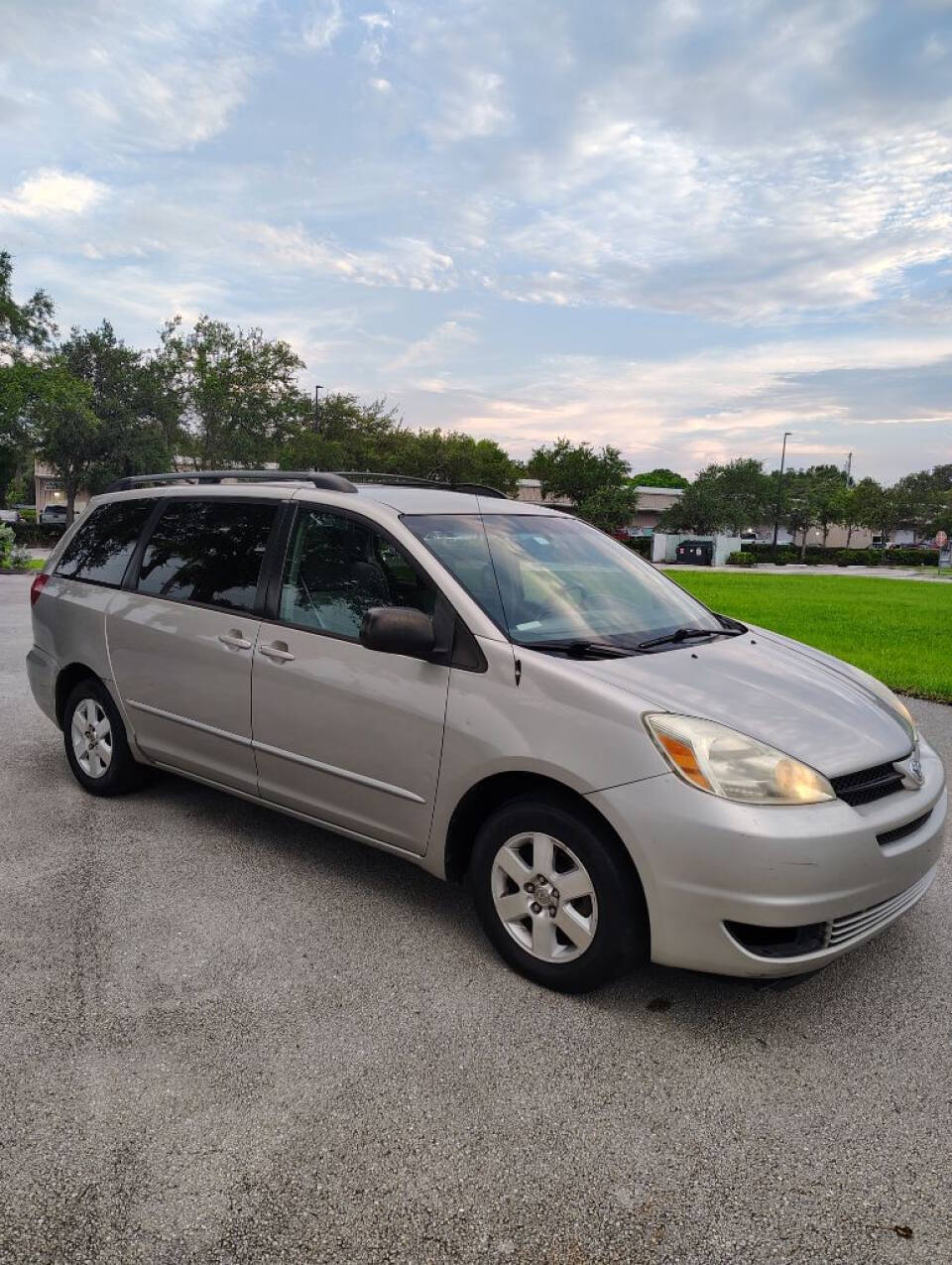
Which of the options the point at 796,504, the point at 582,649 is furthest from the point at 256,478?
the point at 796,504

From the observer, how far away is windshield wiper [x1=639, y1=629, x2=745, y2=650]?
11.4 ft

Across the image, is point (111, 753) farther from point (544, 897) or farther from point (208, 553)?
point (544, 897)

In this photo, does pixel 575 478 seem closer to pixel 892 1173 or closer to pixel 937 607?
pixel 937 607

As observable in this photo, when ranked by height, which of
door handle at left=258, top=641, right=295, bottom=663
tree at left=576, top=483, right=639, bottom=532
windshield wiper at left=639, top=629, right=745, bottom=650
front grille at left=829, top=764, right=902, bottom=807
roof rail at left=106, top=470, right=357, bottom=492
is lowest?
front grille at left=829, top=764, right=902, bottom=807

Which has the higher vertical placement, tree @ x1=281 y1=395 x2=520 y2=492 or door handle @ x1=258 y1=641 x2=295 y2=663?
tree @ x1=281 y1=395 x2=520 y2=492

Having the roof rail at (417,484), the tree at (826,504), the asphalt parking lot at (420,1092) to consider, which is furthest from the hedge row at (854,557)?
the asphalt parking lot at (420,1092)

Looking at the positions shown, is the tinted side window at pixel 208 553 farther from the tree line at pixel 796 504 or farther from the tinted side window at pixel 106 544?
the tree line at pixel 796 504

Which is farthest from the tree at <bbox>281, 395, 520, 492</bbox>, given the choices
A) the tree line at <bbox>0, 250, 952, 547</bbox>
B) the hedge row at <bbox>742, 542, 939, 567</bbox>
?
the hedge row at <bbox>742, 542, 939, 567</bbox>

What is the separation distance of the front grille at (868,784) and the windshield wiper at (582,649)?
83 cm

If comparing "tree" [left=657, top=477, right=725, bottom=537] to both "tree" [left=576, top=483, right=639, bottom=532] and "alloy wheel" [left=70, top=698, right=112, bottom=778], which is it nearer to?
"tree" [left=576, top=483, right=639, bottom=532]

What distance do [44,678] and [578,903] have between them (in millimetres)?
3675

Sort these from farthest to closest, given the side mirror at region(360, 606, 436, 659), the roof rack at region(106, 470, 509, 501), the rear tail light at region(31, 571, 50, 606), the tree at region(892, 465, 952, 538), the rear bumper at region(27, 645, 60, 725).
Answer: the tree at region(892, 465, 952, 538) < the rear tail light at region(31, 571, 50, 606) < the rear bumper at region(27, 645, 60, 725) < the roof rack at region(106, 470, 509, 501) < the side mirror at region(360, 606, 436, 659)

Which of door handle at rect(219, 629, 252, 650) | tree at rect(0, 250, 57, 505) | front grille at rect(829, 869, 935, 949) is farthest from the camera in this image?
tree at rect(0, 250, 57, 505)

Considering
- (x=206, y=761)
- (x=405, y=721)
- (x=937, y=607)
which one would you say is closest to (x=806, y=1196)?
(x=405, y=721)
